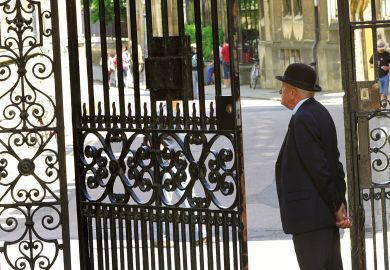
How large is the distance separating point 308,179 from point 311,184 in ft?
0.12

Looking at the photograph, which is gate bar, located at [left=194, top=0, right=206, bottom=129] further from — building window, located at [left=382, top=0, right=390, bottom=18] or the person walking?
building window, located at [left=382, top=0, right=390, bottom=18]

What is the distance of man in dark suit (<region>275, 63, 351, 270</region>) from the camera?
25.3 ft

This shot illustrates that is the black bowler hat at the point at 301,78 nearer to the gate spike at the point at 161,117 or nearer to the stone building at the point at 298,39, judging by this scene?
the gate spike at the point at 161,117

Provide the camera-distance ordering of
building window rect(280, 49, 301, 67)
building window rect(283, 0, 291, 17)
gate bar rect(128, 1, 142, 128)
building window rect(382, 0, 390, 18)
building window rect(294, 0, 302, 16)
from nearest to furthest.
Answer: gate bar rect(128, 1, 142, 128)
building window rect(382, 0, 390, 18)
building window rect(280, 49, 301, 67)
building window rect(294, 0, 302, 16)
building window rect(283, 0, 291, 17)

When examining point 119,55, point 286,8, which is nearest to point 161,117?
point 119,55

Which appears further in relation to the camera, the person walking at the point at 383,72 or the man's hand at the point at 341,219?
the person walking at the point at 383,72

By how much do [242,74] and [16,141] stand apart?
40888 millimetres

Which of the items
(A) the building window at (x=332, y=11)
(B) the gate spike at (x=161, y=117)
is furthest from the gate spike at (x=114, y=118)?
(A) the building window at (x=332, y=11)

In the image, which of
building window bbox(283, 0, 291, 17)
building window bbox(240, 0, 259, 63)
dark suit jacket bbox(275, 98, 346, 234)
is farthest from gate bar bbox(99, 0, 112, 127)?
building window bbox(240, 0, 259, 63)

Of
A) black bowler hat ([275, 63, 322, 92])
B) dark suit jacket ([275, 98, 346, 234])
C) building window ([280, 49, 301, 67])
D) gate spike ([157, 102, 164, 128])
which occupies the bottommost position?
dark suit jacket ([275, 98, 346, 234])

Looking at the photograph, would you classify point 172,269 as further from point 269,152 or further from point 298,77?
point 269,152

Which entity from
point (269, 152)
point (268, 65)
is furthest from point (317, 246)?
point (268, 65)

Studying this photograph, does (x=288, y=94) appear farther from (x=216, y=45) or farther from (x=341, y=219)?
(x=341, y=219)

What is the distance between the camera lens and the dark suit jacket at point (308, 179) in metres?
7.70
